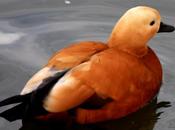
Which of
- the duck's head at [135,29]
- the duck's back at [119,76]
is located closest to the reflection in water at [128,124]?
the duck's back at [119,76]

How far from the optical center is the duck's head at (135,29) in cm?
434

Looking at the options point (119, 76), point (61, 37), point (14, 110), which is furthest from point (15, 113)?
point (61, 37)

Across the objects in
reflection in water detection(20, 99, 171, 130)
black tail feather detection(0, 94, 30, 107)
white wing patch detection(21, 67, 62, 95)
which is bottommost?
reflection in water detection(20, 99, 171, 130)

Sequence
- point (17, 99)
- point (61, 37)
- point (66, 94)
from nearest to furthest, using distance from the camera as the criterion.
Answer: point (66, 94) → point (17, 99) → point (61, 37)

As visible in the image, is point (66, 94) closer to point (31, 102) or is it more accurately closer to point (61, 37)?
point (31, 102)

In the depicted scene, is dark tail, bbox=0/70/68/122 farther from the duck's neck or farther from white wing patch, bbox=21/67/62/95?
the duck's neck

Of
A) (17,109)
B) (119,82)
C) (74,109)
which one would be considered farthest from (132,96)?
(17,109)

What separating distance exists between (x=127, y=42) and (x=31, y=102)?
2.76 ft

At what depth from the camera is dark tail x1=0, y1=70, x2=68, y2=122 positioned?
12.9 feet

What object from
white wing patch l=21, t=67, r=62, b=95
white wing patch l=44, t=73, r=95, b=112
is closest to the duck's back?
white wing patch l=44, t=73, r=95, b=112

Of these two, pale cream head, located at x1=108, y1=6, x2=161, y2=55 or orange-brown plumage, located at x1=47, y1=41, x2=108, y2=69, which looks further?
pale cream head, located at x1=108, y1=6, x2=161, y2=55

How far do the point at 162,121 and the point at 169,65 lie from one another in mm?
693

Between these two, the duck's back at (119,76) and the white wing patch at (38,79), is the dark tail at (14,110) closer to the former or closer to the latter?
the white wing patch at (38,79)

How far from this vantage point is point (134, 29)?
4359 mm
